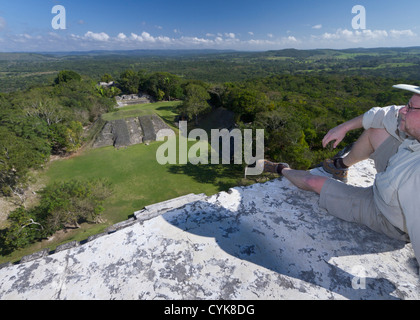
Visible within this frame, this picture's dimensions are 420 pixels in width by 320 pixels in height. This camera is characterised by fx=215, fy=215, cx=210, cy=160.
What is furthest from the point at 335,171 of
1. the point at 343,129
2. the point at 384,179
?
the point at 384,179

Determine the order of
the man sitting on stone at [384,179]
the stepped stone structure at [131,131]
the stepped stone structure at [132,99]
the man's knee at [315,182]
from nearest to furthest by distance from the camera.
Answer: the man sitting on stone at [384,179] → the man's knee at [315,182] → the stepped stone structure at [131,131] → the stepped stone structure at [132,99]

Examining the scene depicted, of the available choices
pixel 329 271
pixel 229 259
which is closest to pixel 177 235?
pixel 229 259

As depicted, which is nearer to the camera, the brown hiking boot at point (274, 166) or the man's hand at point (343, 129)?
the man's hand at point (343, 129)

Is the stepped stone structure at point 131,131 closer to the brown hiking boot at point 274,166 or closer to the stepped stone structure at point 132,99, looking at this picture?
the stepped stone structure at point 132,99

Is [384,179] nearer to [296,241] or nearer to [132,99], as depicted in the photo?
[296,241]

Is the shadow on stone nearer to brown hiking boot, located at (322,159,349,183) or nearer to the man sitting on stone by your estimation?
the man sitting on stone

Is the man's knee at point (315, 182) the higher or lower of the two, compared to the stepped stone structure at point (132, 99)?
lower

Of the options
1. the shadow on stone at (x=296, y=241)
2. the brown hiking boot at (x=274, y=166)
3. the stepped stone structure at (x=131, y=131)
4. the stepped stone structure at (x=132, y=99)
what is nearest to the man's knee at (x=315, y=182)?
the shadow on stone at (x=296, y=241)

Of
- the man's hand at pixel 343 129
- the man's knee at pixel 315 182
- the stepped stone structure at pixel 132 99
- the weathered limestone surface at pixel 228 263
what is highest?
the stepped stone structure at pixel 132 99

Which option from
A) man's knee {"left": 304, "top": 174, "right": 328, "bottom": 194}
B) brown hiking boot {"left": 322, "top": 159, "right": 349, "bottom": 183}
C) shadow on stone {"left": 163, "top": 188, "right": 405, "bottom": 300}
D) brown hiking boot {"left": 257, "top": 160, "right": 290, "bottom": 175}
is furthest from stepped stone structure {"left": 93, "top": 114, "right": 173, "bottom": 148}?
man's knee {"left": 304, "top": 174, "right": 328, "bottom": 194}
